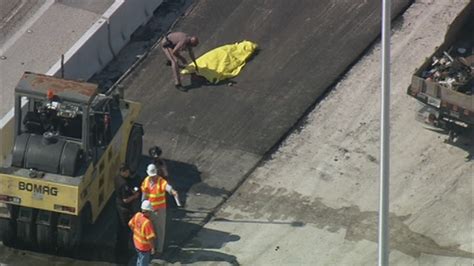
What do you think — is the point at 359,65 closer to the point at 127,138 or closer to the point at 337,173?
the point at 337,173

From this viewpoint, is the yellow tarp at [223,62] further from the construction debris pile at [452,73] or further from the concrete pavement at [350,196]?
the construction debris pile at [452,73]

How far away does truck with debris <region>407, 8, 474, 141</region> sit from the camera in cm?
2302

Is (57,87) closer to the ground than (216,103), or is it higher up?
higher up

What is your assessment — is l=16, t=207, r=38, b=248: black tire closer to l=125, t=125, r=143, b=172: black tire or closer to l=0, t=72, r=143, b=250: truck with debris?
l=0, t=72, r=143, b=250: truck with debris

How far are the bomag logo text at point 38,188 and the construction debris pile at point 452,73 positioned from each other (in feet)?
23.8

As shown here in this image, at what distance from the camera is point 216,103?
25031 mm

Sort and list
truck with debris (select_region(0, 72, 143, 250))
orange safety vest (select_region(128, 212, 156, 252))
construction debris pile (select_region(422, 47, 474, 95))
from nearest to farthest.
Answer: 1. orange safety vest (select_region(128, 212, 156, 252))
2. truck with debris (select_region(0, 72, 143, 250))
3. construction debris pile (select_region(422, 47, 474, 95))

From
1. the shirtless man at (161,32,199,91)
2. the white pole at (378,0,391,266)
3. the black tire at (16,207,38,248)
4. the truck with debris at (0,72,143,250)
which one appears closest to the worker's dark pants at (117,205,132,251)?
the truck with debris at (0,72,143,250)

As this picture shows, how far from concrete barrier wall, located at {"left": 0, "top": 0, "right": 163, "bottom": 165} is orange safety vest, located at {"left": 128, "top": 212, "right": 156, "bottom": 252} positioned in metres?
5.64

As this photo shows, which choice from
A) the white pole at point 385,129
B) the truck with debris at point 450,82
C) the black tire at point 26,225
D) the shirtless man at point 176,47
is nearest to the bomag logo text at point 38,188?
the black tire at point 26,225

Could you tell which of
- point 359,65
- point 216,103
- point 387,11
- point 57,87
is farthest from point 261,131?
point 387,11

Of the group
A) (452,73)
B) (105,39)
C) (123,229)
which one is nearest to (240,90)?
(105,39)

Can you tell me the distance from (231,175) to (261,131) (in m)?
1.44

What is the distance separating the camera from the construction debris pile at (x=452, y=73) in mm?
23453
